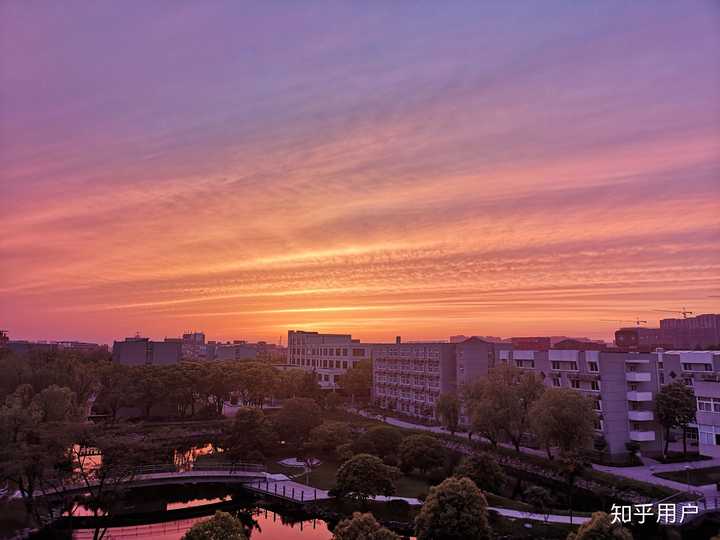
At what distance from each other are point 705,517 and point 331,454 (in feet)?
84.0

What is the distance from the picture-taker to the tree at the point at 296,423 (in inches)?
1731

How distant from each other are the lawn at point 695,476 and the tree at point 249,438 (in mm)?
28695

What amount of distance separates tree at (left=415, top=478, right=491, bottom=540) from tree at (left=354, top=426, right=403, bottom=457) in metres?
15.7

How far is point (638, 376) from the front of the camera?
144ft

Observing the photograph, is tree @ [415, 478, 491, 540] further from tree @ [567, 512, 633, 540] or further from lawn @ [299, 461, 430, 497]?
lawn @ [299, 461, 430, 497]

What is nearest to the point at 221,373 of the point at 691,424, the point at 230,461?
the point at 230,461

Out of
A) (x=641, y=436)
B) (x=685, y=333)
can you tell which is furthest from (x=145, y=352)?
(x=685, y=333)

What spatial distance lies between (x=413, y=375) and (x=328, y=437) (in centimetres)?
2823

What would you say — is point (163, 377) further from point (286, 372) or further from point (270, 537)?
point (270, 537)

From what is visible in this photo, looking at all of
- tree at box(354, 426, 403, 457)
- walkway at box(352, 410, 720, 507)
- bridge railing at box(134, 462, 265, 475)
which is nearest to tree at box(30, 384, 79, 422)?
bridge railing at box(134, 462, 265, 475)

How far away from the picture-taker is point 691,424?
1767 inches

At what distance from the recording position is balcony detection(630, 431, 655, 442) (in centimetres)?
4234

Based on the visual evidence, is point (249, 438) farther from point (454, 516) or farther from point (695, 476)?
point (695, 476)

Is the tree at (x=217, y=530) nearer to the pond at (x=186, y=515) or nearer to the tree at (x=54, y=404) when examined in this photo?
the pond at (x=186, y=515)
